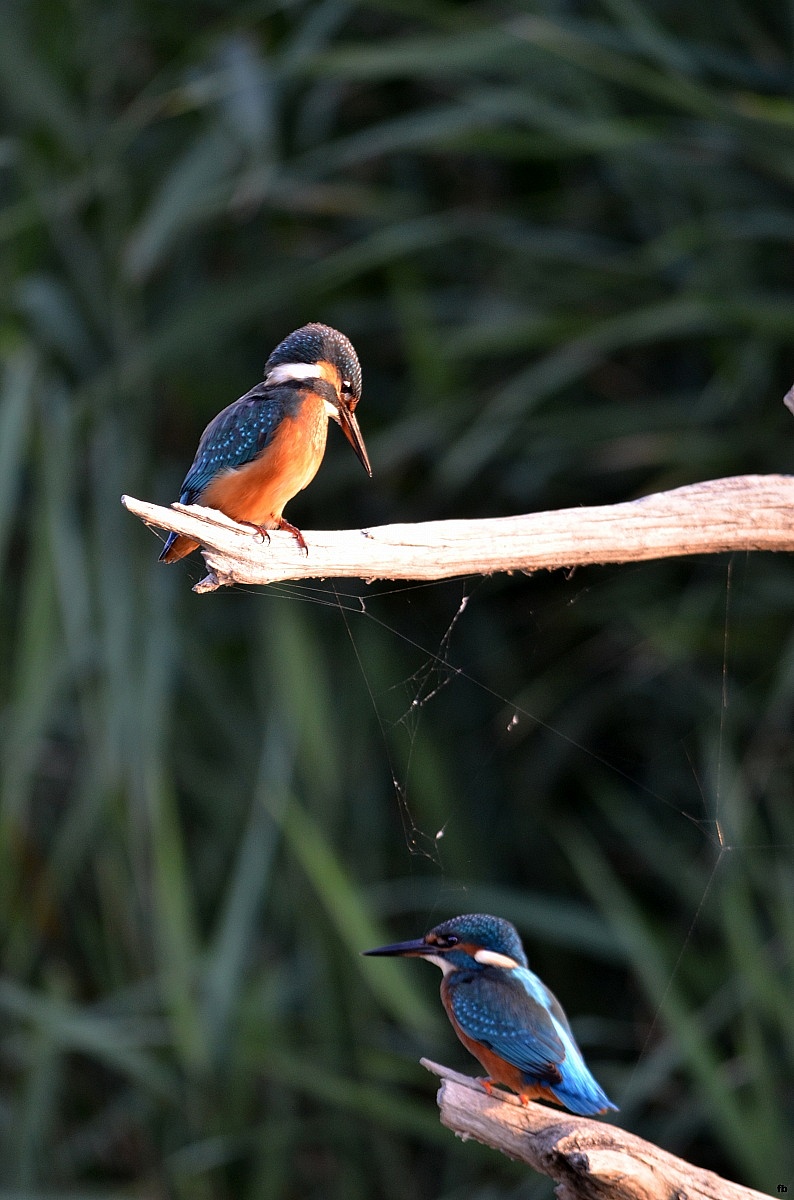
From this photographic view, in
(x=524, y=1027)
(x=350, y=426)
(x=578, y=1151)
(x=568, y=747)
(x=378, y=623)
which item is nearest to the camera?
(x=578, y=1151)

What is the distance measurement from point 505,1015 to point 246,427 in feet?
2.09

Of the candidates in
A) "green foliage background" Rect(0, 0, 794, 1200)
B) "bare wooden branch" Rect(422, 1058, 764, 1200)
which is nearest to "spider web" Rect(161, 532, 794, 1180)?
"green foliage background" Rect(0, 0, 794, 1200)

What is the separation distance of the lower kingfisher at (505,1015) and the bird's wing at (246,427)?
52 cm

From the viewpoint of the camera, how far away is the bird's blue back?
109cm

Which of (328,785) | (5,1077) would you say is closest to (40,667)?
(328,785)

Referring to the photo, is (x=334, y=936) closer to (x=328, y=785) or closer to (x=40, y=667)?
(x=328, y=785)

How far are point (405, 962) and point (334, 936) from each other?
0.18 metres

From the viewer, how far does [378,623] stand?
8.93 feet

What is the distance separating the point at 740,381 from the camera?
2863 millimetres

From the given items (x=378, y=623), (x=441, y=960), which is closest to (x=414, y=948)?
(x=441, y=960)

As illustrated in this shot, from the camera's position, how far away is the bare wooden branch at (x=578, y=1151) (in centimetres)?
89

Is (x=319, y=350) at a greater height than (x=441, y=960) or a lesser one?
greater

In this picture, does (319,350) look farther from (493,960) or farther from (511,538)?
(493,960)

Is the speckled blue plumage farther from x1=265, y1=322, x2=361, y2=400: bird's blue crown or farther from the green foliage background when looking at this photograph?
the green foliage background
